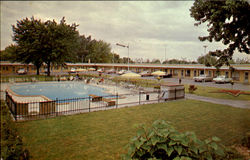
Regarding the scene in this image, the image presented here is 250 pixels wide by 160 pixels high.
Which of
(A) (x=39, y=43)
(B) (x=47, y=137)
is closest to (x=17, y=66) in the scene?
(A) (x=39, y=43)

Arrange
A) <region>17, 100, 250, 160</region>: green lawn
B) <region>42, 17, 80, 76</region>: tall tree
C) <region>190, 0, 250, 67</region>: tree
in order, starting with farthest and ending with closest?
<region>42, 17, 80, 76</region>: tall tree
<region>17, 100, 250, 160</region>: green lawn
<region>190, 0, 250, 67</region>: tree

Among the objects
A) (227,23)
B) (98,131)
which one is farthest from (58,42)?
(227,23)

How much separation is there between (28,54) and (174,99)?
123 ft

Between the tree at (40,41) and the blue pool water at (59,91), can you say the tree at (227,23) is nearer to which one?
the blue pool water at (59,91)

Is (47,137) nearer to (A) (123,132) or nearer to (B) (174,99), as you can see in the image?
(A) (123,132)

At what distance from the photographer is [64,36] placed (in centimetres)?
4412

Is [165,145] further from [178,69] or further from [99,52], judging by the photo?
[99,52]

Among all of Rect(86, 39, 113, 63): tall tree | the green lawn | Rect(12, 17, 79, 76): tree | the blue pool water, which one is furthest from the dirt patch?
Rect(86, 39, 113, 63): tall tree

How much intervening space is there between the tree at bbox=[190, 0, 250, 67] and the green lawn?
2136mm

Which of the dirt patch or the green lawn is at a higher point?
the dirt patch

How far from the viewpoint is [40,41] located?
39.7 metres

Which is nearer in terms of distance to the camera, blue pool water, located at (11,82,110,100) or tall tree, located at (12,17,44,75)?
blue pool water, located at (11,82,110,100)

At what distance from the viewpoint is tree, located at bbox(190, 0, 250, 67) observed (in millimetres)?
4844

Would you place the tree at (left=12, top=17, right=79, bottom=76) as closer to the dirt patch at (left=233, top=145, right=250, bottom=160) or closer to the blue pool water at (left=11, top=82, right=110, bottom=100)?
the blue pool water at (left=11, top=82, right=110, bottom=100)
